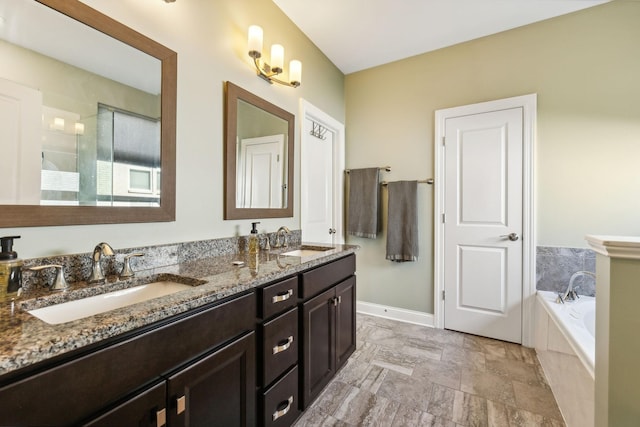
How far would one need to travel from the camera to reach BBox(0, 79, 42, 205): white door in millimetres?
914

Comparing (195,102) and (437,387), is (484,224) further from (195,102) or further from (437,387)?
(195,102)

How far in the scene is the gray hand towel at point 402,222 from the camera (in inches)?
108

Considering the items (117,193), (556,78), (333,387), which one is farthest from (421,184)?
(117,193)

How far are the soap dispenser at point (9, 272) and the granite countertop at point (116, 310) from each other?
1.4 inches

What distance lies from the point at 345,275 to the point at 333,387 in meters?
0.73

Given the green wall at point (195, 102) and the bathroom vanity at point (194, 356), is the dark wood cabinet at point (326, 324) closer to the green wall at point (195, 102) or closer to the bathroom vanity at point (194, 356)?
the bathroom vanity at point (194, 356)

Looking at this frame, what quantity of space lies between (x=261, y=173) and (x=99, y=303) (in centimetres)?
122

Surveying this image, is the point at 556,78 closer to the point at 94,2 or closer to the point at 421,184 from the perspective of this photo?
the point at 421,184

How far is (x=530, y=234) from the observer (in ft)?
7.66

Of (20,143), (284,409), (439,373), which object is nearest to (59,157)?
(20,143)

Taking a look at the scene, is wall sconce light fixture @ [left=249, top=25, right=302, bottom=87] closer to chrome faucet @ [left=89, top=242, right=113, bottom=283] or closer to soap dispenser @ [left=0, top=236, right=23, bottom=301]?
chrome faucet @ [left=89, top=242, right=113, bottom=283]

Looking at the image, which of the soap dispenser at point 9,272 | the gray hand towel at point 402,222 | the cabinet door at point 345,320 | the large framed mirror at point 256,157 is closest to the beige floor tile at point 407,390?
the cabinet door at point 345,320

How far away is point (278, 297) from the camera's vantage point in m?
1.28

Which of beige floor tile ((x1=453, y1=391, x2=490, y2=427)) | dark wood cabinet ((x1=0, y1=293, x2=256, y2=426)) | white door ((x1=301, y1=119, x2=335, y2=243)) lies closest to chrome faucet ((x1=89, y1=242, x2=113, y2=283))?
dark wood cabinet ((x1=0, y1=293, x2=256, y2=426))
